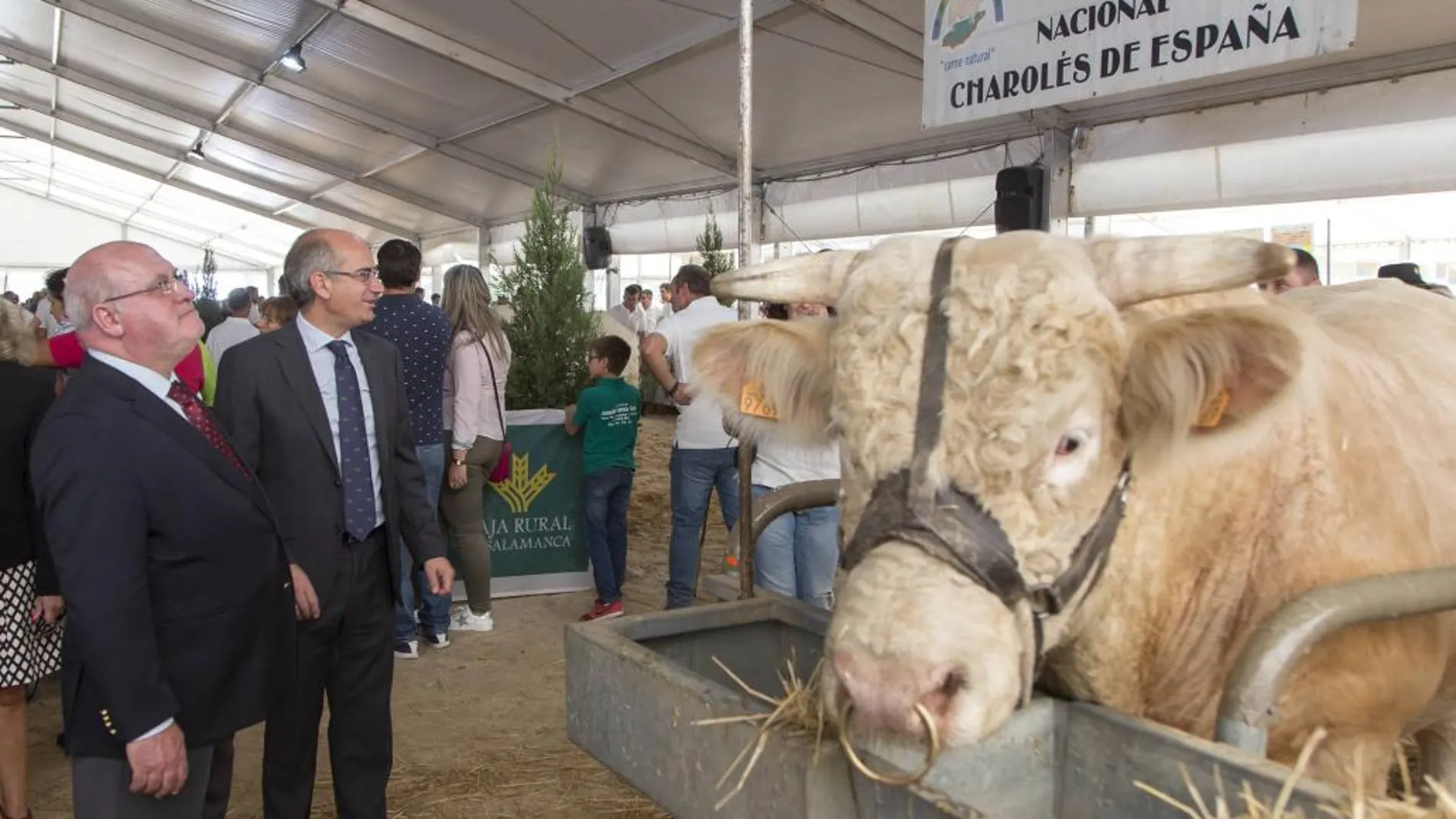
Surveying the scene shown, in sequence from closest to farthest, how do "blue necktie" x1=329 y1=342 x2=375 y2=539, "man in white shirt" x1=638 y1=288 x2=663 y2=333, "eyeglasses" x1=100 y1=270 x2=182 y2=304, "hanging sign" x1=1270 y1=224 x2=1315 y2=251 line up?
"eyeglasses" x1=100 y1=270 x2=182 y2=304 < "blue necktie" x1=329 y1=342 x2=375 y2=539 < "hanging sign" x1=1270 y1=224 x2=1315 y2=251 < "man in white shirt" x1=638 y1=288 x2=663 y2=333

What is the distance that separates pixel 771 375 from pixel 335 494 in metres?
1.49

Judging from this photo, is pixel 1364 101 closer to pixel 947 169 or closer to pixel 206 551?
pixel 947 169

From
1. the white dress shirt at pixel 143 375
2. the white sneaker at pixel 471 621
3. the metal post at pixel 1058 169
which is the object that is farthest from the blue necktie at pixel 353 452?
the metal post at pixel 1058 169

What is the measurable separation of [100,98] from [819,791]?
74.0ft

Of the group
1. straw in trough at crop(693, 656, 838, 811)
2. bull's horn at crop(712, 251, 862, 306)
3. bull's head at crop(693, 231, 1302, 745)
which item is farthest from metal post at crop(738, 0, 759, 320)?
straw in trough at crop(693, 656, 838, 811)

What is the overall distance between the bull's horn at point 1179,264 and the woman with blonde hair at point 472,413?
406 centimetres

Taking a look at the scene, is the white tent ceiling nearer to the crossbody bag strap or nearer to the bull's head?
the crossbody bag strap

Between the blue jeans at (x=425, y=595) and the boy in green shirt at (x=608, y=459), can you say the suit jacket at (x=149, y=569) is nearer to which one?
the blue jeans at (x=425, y=595)

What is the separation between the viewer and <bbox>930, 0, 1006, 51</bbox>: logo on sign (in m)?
4.88

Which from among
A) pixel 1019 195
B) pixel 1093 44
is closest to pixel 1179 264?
pixel 1093 44

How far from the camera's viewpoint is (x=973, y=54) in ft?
16.4

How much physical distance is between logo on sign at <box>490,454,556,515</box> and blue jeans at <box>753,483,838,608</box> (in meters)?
2.29

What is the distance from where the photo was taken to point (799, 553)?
4359 mm

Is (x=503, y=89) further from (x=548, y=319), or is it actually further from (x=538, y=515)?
(x=538, y=515)
